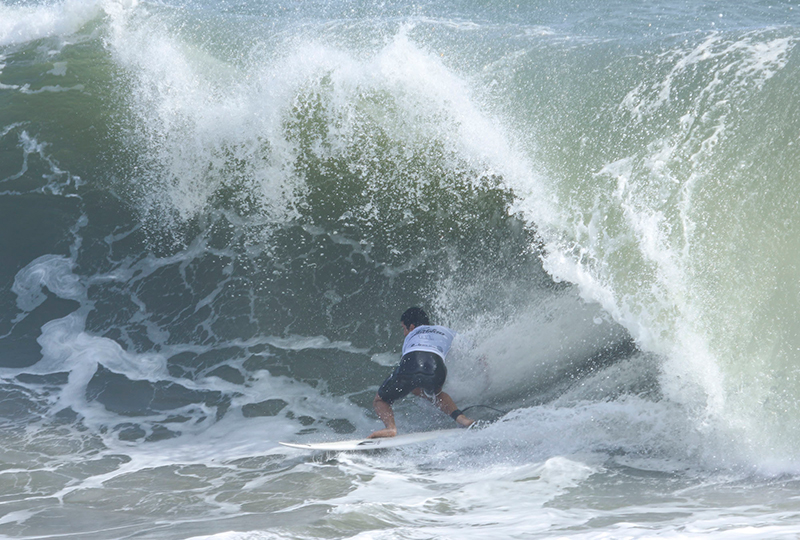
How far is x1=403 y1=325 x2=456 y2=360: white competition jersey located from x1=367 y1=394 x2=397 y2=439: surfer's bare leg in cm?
49

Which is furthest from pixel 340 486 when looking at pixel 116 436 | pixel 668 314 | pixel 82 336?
pixel 82 336

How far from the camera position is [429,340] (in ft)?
19.1

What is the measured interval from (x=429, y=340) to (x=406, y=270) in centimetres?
153

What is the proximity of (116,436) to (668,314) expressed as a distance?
498cm

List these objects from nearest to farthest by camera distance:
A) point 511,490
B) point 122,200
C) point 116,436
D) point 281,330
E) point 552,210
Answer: point 511,490, point 116,436, point 552,210, point 281,330, point 122,200

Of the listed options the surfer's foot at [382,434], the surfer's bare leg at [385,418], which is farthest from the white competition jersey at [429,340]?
the surfer's foot at [382,434]

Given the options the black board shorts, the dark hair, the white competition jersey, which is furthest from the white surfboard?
the dark hair

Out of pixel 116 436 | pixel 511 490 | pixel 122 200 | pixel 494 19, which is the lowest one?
pixel 511 490

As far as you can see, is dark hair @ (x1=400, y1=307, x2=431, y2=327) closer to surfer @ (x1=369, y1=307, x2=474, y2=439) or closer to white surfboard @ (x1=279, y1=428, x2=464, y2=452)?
surfer @ (x1=369, y1=307, x2=474, y2=439)

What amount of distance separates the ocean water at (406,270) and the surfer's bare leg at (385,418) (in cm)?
19

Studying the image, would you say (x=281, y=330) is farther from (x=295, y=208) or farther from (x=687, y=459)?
(x=687, y=459)

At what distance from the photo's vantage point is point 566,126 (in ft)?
22.4

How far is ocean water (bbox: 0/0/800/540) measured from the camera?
4566 mm

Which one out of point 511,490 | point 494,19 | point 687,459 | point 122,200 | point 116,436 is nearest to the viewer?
point 511,490
